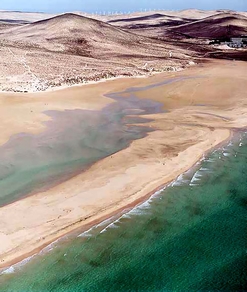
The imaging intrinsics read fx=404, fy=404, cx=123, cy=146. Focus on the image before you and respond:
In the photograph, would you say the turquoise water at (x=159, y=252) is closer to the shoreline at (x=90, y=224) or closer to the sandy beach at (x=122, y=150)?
the shoreline at (x=90, y=224)

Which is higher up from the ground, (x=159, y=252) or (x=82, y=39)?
(x=82, y=39)

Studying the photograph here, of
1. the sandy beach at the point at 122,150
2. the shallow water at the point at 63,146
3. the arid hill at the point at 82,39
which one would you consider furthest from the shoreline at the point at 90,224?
the arid hill at the point at 82,39

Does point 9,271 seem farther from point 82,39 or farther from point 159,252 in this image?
point 82,39

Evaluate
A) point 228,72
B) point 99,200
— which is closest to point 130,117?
point 99,200

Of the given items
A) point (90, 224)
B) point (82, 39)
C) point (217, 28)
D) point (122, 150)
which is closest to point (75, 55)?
point (82, 39)

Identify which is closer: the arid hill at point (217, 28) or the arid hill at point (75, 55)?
the arid hill at point (75, 55)

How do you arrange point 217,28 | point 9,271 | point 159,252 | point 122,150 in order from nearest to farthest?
point 9,271 < point 159,252 < point 122,150 < point 217,28

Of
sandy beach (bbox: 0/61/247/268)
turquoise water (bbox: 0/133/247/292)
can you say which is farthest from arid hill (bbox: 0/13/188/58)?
turquoise water (bbox: 0/133/247/292)
